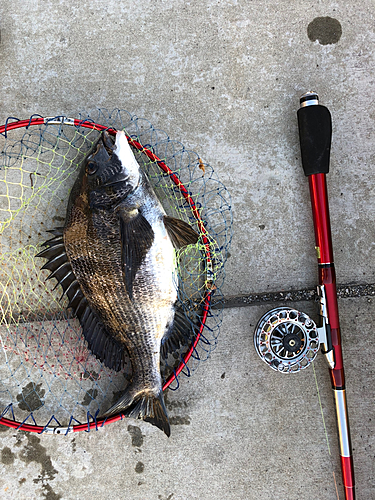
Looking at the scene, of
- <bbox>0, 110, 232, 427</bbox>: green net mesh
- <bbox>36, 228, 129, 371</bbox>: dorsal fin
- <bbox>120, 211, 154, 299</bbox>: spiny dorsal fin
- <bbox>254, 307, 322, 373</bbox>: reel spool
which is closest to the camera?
<bbox>120, 211, 154, 299</bbox>: spiny dorsal fin

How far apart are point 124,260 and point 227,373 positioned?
1.26m

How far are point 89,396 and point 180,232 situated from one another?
1.51m

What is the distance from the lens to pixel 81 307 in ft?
7.54

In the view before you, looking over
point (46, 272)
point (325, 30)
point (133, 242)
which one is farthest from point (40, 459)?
point (325, 30)

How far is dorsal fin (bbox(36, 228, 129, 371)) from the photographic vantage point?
88.7 inches

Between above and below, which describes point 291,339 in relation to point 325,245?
below

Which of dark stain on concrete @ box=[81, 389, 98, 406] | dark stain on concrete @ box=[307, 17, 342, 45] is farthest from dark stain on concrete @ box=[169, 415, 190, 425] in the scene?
dark stain on concrete @ box=[307, 17, 342, 45]

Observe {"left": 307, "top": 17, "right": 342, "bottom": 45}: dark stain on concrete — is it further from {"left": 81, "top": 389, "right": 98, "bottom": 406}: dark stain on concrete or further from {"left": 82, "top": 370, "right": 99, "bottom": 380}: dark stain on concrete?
{"left": 81, "top": 389, "right": 98, "bottom": 406}: dark stain on concrete

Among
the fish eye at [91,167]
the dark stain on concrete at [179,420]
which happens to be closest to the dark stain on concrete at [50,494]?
the dark stain on concrete at [179,420]

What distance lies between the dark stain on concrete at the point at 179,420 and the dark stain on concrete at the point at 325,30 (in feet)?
10.3

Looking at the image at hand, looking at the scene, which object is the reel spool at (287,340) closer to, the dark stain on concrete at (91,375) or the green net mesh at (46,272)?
the green net mesh at (46,272)

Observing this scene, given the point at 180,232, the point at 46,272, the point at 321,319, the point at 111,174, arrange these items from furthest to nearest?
the point at 46,272 → the point at 321,319 → the point at 180,232 → the point at 111,174

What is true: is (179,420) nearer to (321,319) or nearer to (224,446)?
(224,446)

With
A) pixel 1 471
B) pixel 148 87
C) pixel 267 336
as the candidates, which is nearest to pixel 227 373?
pixel 267 336
